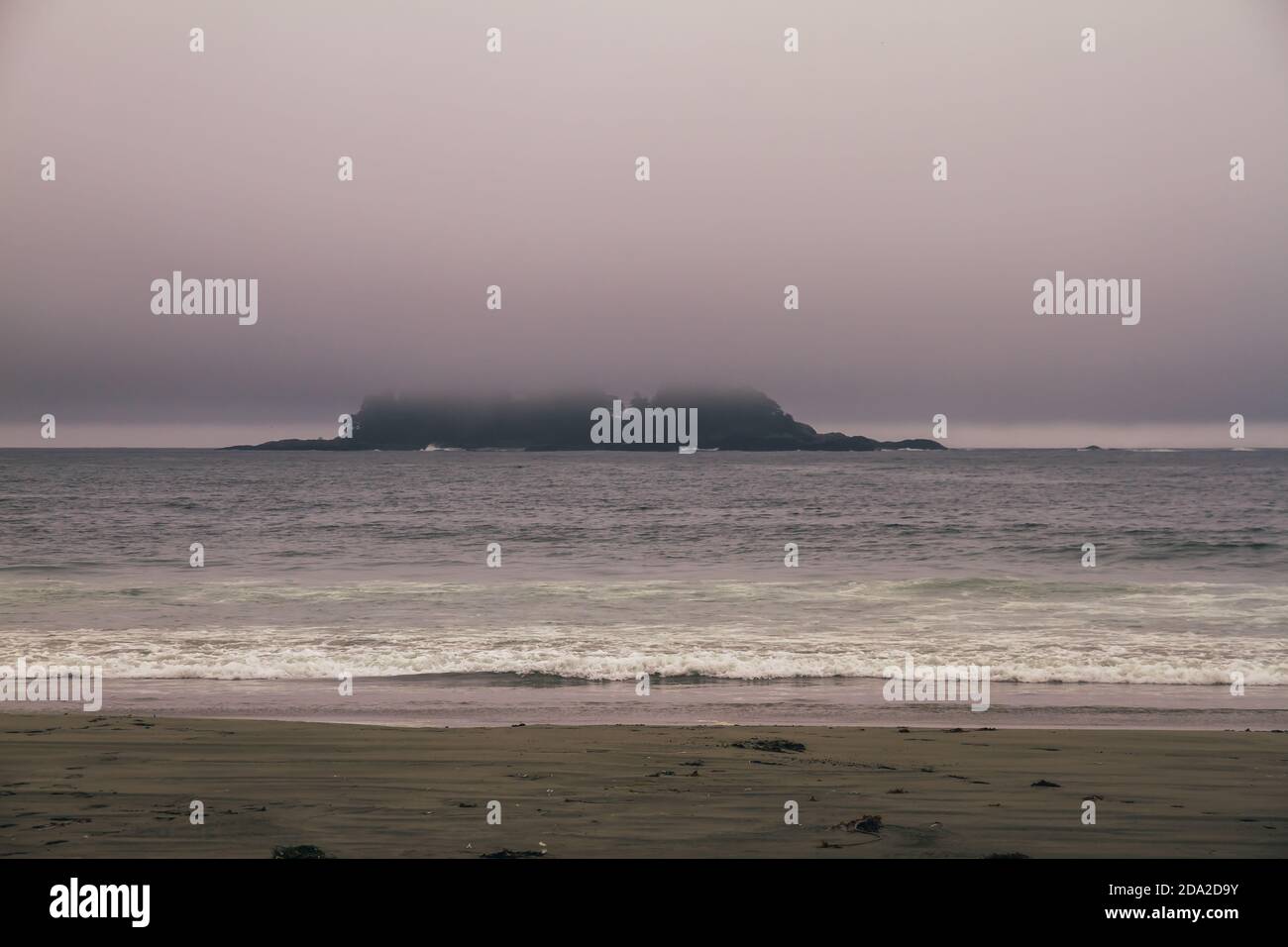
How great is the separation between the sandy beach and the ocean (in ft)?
5.81

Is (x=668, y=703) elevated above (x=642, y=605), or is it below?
below

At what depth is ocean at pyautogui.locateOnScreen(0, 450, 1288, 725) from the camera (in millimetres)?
13695

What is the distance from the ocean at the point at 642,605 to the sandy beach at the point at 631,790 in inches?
69.8

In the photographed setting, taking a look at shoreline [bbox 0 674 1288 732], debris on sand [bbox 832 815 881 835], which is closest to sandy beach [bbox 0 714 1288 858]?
debris on sand [bbox 832 815 881 835]

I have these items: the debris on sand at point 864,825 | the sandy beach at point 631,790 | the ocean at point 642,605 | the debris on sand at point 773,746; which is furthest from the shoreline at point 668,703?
the debris on sand at point 864,825

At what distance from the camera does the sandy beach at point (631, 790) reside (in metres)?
6.75

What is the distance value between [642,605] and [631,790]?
13.7m

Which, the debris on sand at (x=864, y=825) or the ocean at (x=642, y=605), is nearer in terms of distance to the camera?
the debris on sand at (x=864, y=825)

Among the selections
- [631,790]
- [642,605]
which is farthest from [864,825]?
[642,605]

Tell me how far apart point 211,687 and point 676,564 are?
1820 centimetres

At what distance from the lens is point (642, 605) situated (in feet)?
71.4

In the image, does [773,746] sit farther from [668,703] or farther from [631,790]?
[668,703]

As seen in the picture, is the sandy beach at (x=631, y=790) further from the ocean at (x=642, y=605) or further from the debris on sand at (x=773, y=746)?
the ocean at (x=642, y=605)

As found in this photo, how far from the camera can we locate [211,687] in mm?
13719
